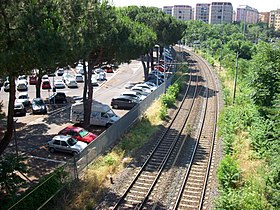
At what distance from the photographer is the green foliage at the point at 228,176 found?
50.6ft

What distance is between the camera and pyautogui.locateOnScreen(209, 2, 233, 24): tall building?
7205 inches

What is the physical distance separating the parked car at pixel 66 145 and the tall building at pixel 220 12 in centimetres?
17803

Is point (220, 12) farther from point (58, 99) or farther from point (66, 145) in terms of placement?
point (66, 145)

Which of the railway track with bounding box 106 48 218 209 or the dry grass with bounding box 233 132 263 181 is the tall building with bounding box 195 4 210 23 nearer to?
the railway track with bounding box 106 48 218 209

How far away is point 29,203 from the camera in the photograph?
12.6 meters

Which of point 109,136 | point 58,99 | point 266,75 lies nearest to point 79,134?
point 109,136

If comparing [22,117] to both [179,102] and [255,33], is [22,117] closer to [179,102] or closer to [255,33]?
[179,102]

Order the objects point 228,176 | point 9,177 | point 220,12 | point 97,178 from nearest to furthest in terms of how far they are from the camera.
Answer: point 9,177
point 228,176
point 97,178
point 220,12

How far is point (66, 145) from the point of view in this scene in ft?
63.9

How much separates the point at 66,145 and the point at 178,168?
6.51 meters

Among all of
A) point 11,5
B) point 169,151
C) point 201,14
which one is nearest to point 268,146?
point 169,151

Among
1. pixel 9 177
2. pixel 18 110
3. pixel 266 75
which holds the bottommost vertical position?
pixel 18 110

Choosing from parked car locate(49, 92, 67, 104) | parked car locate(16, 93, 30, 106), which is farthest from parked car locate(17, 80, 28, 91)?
parked car locate(49, 92, 67, 104)

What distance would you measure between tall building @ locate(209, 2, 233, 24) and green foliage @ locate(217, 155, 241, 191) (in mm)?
179779
